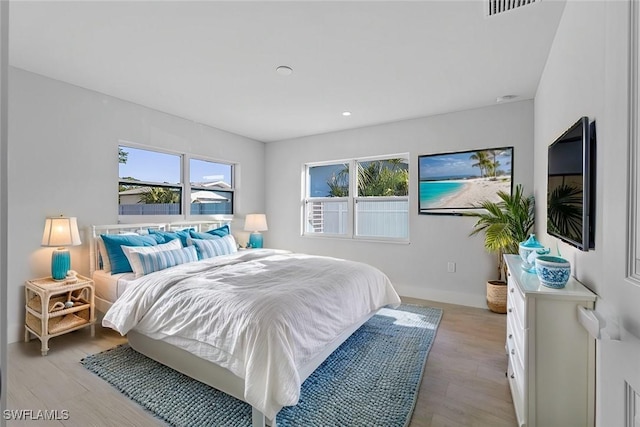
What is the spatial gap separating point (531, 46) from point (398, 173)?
2.24 meters

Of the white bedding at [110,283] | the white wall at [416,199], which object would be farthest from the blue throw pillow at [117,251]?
the white wall at [416,199]

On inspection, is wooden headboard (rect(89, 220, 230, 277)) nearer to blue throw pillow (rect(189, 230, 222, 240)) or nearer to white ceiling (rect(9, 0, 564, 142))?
blue throw pillow (rect(189, 230, 222, 240))

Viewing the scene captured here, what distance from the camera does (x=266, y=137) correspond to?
16.7 feet

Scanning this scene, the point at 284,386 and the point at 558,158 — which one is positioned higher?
the point at 558,158

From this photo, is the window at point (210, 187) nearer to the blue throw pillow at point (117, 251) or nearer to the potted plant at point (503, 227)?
the blue throw pillow at point (117, 251)

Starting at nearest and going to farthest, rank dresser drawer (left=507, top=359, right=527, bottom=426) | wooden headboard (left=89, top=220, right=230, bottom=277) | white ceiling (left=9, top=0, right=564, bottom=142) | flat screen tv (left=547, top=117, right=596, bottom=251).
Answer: flat screen tv (left=547, top=117, right=596, bottom=251), dresser drawer (left=507, top=359, right=527, bottom=426), white ceiling (left=9, top=0, right=564, bottom=142), wooden headboard (left=89, top=220, right=230, bottom=277)

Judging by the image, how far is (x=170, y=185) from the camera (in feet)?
13.0

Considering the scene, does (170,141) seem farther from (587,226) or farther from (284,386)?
(587,226)

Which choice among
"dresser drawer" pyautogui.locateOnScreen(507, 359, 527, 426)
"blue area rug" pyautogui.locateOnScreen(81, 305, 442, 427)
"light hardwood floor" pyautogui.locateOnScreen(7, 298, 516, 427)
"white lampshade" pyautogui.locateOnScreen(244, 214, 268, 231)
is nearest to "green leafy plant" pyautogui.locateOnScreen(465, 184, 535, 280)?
"light hardwood floor" pyautogui.locateOnScreen(7, 298, 516, 427)

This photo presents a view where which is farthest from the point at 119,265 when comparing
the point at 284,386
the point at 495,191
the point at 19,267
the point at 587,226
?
the point at 495,191

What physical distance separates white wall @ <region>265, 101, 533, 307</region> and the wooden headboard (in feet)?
5.63

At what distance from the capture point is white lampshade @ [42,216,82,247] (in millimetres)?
2604

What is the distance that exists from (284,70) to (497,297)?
3363 mm

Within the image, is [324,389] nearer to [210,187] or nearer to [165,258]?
[165,258]
